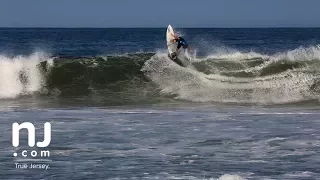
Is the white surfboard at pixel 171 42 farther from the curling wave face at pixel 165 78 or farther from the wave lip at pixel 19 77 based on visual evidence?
the wave lip at pixel 19 77

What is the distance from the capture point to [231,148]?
12.1 m

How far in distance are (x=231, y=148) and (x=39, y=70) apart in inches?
549

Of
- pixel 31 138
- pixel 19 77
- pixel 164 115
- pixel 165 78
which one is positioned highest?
pixel 19 77

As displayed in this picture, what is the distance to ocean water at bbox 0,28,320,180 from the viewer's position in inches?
426

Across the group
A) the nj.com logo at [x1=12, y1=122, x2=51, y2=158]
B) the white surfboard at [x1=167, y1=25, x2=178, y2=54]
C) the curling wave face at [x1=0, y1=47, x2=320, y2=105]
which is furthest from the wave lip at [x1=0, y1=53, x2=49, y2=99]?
the nj.com logo at [x1=12, y1=122, x2=51, y2=158]

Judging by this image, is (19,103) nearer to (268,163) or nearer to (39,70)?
(39,70)

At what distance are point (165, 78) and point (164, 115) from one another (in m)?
6.60

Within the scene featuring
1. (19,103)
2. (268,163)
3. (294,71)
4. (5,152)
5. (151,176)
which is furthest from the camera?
(294,71)

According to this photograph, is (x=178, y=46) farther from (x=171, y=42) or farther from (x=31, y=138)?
(x=31, y=138)

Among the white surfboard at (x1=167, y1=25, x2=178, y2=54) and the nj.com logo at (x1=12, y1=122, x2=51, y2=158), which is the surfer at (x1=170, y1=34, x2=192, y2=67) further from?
the nj.com logo at (x1=12, y1=122, x2=51, y2=158)

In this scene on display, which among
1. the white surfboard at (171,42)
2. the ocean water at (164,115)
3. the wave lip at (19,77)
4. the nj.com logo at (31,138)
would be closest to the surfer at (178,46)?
the white surfboard at (171,42)

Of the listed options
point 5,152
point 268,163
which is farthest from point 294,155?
point 5,152

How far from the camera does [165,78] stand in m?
23.0

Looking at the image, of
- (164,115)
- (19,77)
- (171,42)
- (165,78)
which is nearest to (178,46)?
(171,42)
